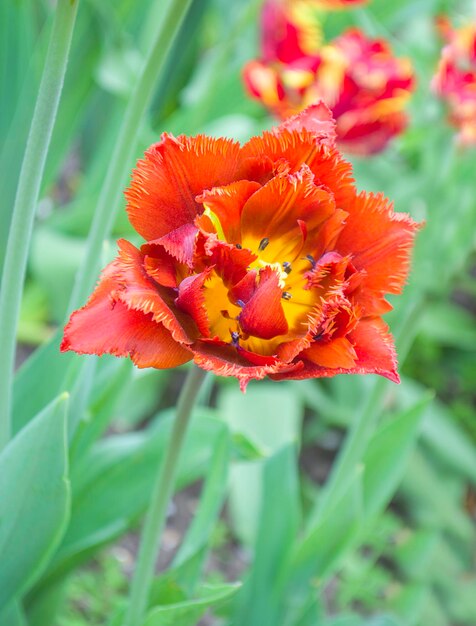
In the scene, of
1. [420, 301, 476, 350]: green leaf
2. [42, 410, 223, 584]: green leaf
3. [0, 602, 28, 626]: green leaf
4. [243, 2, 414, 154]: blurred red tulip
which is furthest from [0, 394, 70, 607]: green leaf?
[420, 301, 476, 350]: green leaf

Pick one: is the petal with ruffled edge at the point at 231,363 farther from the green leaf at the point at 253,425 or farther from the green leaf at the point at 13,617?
the green leaf at the point at 253,425

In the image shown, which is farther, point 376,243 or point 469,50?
point 469,50

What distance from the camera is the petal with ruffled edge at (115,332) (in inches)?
17.3

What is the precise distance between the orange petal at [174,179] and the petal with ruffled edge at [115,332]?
0.18 ft

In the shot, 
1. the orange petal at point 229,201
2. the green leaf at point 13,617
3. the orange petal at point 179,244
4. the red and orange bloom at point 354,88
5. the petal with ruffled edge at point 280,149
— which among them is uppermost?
the red and orange bloom at point 354,88

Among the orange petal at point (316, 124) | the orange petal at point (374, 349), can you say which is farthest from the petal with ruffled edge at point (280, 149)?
the orange petal at point (374, 349)

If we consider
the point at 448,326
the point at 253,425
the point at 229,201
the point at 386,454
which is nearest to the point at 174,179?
the point at 229,201

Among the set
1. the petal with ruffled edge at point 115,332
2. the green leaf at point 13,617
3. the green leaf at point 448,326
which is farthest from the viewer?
the green leaf at point 448,326

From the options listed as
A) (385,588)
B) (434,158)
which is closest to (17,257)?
(434,158)

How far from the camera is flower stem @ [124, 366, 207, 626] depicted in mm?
565

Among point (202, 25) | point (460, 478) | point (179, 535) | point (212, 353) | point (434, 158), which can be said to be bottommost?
point (179, 535)

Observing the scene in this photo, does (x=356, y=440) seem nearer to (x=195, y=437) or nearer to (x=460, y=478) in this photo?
(x=195, y=437)

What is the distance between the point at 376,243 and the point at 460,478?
1314 mm

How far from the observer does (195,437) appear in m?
0.90
